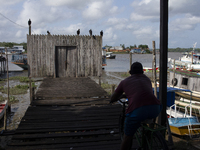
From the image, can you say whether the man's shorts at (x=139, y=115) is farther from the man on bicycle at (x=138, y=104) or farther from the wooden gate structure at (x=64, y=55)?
the wooden gate structure at (x=64, y=55)

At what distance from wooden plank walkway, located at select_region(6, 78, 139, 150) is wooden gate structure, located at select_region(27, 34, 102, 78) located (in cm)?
629

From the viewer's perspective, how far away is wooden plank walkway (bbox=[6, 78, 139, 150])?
5.03 meters

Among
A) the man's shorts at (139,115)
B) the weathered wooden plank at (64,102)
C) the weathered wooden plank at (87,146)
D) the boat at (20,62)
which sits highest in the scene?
the boat at (20,62)

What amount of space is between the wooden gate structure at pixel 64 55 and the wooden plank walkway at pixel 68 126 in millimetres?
6287

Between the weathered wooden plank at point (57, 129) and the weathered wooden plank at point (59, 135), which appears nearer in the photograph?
the weathered wooden plank at point (59, 135)

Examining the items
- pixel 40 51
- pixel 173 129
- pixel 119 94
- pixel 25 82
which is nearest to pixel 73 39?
pixel 40 51

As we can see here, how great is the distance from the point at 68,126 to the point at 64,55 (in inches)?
398

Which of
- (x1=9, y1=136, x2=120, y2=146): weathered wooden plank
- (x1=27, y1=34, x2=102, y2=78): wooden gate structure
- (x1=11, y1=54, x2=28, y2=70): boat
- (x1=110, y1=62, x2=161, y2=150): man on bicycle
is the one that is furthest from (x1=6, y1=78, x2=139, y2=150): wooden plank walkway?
(x1=11, y1=54, x2=28, y2=70): boat

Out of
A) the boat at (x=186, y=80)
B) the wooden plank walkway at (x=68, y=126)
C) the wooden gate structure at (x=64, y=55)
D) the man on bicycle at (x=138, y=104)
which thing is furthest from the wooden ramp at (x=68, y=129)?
the boat at (x=186, y=80)

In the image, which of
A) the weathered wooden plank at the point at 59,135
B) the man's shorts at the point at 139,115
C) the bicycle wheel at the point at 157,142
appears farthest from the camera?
the weathered wooden plank at the point at 59,135

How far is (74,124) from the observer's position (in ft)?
20.7

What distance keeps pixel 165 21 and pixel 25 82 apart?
25934mm

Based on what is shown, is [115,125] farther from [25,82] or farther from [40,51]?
[25,82]

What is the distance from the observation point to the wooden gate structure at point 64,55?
49.5ft
